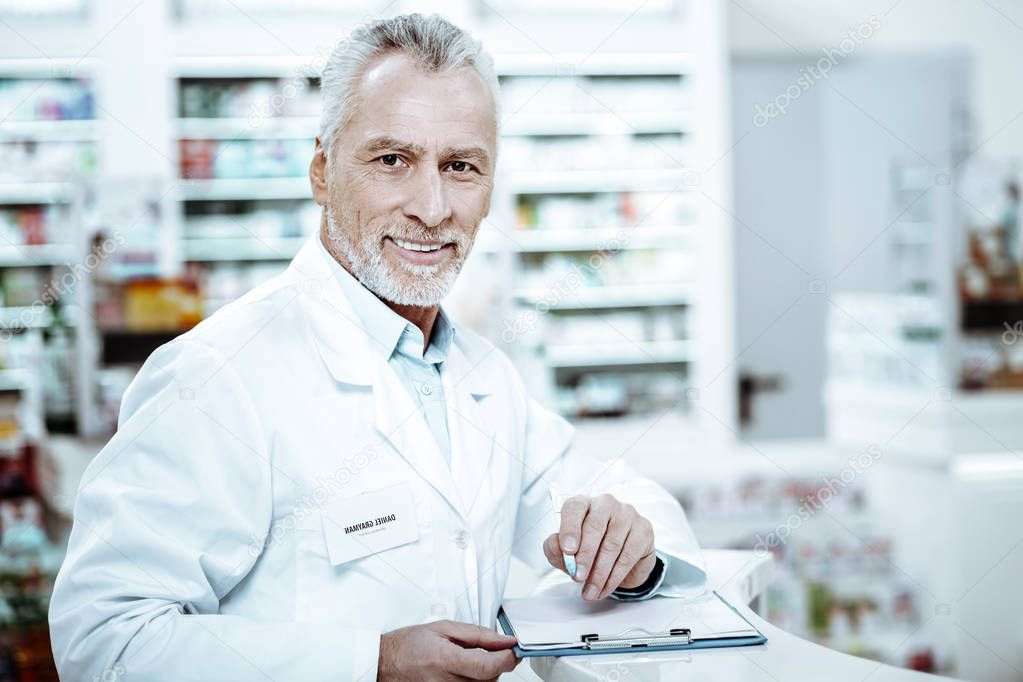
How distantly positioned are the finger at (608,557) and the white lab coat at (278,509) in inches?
5.8

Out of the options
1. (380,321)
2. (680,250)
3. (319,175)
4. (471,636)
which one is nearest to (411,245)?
(380,321)

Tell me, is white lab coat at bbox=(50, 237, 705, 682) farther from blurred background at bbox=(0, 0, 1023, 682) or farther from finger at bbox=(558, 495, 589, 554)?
blurred background at bbox=(0, 0, 1023, 682)

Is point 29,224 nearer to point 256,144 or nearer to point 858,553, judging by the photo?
point 256,144

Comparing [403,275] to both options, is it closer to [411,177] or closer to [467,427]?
[411,177]

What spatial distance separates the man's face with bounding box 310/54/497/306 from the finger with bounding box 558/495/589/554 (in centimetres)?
40

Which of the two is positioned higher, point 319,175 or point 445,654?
point 319,175

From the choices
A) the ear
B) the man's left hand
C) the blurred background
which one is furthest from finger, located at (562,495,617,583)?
the blurred background

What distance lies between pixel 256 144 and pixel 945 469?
13.6 feet

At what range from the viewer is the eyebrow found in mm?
1482

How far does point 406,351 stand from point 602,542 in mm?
439

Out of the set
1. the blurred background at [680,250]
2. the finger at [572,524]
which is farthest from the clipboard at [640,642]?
the blurred background at [680,250]

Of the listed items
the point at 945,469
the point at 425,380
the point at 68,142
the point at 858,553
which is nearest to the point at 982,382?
the point at 945,469

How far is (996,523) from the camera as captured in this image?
4.10 metres

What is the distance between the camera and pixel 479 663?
3.95ft
